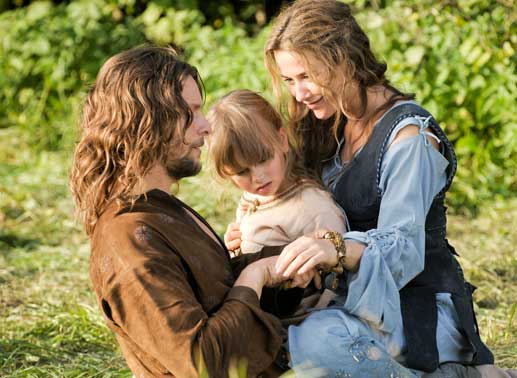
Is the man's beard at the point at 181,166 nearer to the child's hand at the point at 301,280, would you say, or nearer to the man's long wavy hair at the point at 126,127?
the man's long wavy hair at the point at 126,127

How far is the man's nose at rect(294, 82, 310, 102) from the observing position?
3.37 m

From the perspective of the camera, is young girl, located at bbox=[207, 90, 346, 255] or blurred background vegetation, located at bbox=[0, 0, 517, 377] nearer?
young girl, located at bbox=[207, 90, 346, 255]

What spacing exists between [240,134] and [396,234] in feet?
2.17

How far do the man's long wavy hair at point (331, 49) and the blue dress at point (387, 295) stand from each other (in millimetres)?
260

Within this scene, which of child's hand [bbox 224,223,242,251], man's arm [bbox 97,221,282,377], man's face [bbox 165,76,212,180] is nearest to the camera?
man's arm [bbox 97,221,282,377]

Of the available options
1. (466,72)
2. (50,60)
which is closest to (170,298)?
(466,72)

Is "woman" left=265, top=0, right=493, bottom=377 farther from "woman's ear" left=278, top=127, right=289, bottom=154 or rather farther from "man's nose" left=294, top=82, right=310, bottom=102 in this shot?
"woman's ear" left=278, top=127, right=289, bottom=154

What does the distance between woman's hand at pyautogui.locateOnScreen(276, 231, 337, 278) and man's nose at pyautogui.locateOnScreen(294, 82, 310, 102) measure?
0.69 meters

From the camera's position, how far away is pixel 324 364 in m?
2.92

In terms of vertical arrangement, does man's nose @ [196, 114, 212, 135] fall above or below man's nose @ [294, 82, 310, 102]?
above

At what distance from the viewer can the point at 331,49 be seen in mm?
3299

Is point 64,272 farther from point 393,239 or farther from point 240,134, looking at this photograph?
point 393,239

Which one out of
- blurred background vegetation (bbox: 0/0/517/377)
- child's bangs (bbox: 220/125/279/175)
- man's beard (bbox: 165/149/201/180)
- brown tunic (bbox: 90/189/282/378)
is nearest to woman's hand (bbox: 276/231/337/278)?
brown tunic (bbox: 90/189/282/378)

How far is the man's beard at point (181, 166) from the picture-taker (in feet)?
9.27
